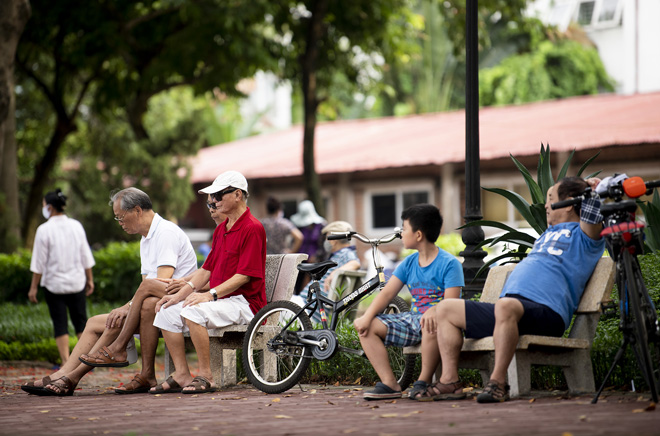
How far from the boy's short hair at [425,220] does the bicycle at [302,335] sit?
0.40 m

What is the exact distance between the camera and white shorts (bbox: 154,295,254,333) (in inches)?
279

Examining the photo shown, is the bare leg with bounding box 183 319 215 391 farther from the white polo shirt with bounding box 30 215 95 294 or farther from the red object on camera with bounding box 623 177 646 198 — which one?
the white polo shirt with bounding box 30 215 95 294

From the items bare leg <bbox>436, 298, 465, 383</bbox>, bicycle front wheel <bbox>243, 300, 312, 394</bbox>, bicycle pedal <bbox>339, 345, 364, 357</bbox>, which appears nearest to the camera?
bare leg <bbox>436, 298, 465, 383</bbox>

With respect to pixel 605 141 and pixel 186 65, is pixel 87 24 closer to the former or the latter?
pixel 186 65

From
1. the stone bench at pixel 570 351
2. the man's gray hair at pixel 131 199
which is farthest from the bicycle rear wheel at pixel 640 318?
the man's gray hair at pixel 131 199

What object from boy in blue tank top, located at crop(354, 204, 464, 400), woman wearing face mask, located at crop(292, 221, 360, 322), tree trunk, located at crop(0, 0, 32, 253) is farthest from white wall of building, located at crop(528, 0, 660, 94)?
boy in blue tank top, located at crop(354, 204, 464, 400)

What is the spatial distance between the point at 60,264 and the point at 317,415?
569cm

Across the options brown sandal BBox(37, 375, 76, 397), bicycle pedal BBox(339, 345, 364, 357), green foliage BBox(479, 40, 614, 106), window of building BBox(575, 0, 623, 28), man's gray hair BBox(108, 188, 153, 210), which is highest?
window of building BBox(575, 0, 623, 28)

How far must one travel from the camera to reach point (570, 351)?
6.08 m

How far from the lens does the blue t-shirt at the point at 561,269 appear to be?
585 cm

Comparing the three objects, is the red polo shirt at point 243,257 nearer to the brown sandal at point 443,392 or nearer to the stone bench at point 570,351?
the stone bench at point 570,351

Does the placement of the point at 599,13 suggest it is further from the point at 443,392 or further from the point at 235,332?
the point at 443,392

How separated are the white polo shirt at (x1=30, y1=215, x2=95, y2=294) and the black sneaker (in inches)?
238

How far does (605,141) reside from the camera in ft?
68.3
